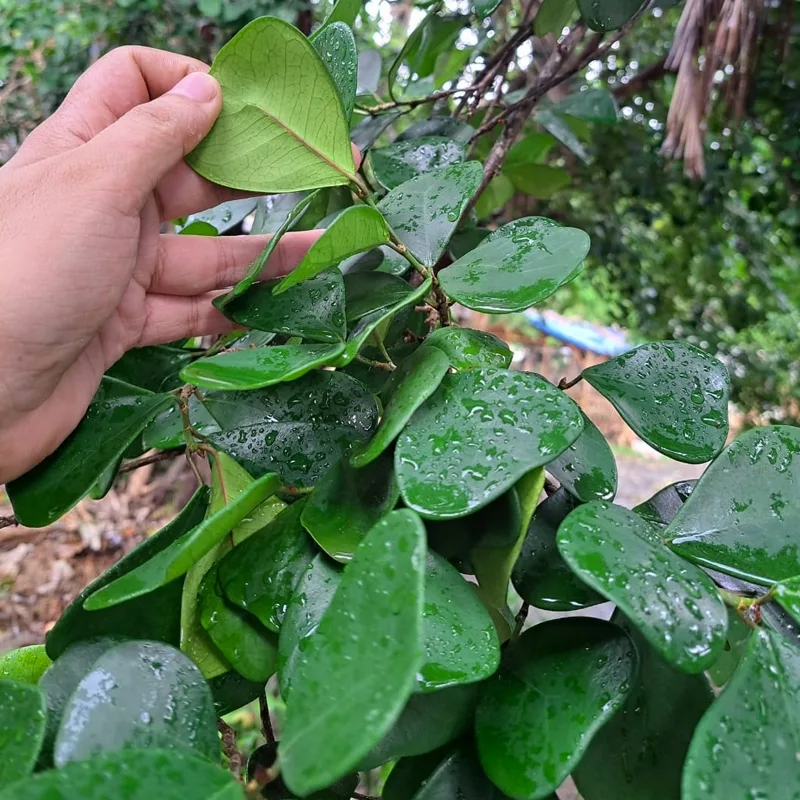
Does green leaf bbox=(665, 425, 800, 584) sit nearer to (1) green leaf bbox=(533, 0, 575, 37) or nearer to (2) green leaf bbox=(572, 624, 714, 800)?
(2) green leaf bbox=(572, 624, 714, 800)

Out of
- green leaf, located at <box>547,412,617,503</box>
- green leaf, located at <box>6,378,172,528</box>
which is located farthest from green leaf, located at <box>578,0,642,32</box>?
green leaf, located at <box>6,378,172,528</box>

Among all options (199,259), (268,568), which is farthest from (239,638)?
(199,259)

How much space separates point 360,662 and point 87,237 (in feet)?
1.26

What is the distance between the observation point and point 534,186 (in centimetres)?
91

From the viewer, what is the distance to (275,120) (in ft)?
1.35

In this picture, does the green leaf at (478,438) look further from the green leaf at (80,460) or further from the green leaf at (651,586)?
the green leaf at (80,460)

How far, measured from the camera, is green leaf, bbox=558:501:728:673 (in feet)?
0.80

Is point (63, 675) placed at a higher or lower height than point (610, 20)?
lower

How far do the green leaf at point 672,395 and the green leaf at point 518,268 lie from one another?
10 cm

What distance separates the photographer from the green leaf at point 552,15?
0.64 metres

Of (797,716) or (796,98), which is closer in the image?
(797,716)

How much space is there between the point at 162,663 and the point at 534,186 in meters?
0.82

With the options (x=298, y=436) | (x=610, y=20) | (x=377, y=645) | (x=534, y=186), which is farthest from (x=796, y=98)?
(x=377, y=645)

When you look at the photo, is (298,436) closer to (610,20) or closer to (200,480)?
(200,480)
